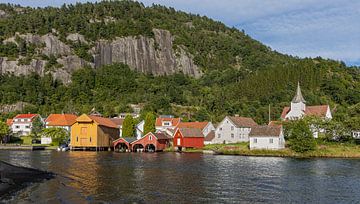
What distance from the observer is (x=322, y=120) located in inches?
3642

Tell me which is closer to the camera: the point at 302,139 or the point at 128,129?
the point at 302,139

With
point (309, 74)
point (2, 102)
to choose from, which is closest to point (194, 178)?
point (309, 74)

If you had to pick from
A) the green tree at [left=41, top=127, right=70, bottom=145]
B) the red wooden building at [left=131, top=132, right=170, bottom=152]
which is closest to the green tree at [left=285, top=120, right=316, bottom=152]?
the red wooden building at [left=131, top=132, right=170, bottom=152]

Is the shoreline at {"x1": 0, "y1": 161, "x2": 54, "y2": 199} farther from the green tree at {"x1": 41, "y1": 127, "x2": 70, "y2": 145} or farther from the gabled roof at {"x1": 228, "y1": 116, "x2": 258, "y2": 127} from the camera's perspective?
the gabled roof at {"x1": 228, "y1": 116, "x2": 258, "y2": 127}

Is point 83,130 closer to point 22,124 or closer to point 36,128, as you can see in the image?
point 36,128

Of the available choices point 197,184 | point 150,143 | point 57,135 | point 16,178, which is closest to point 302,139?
point 150,143

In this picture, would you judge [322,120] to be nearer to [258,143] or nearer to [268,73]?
[258,143]

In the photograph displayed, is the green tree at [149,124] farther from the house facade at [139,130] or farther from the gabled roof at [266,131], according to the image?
the gabled roof at [266,131]

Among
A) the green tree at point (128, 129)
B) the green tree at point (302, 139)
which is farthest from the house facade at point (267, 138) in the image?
the green tree at point (128, 129)

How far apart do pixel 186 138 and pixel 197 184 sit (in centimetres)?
5381

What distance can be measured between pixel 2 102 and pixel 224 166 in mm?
131843

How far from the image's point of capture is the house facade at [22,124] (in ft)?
458

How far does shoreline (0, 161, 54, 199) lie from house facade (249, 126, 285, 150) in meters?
47.2

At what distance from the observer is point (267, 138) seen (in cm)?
8431
